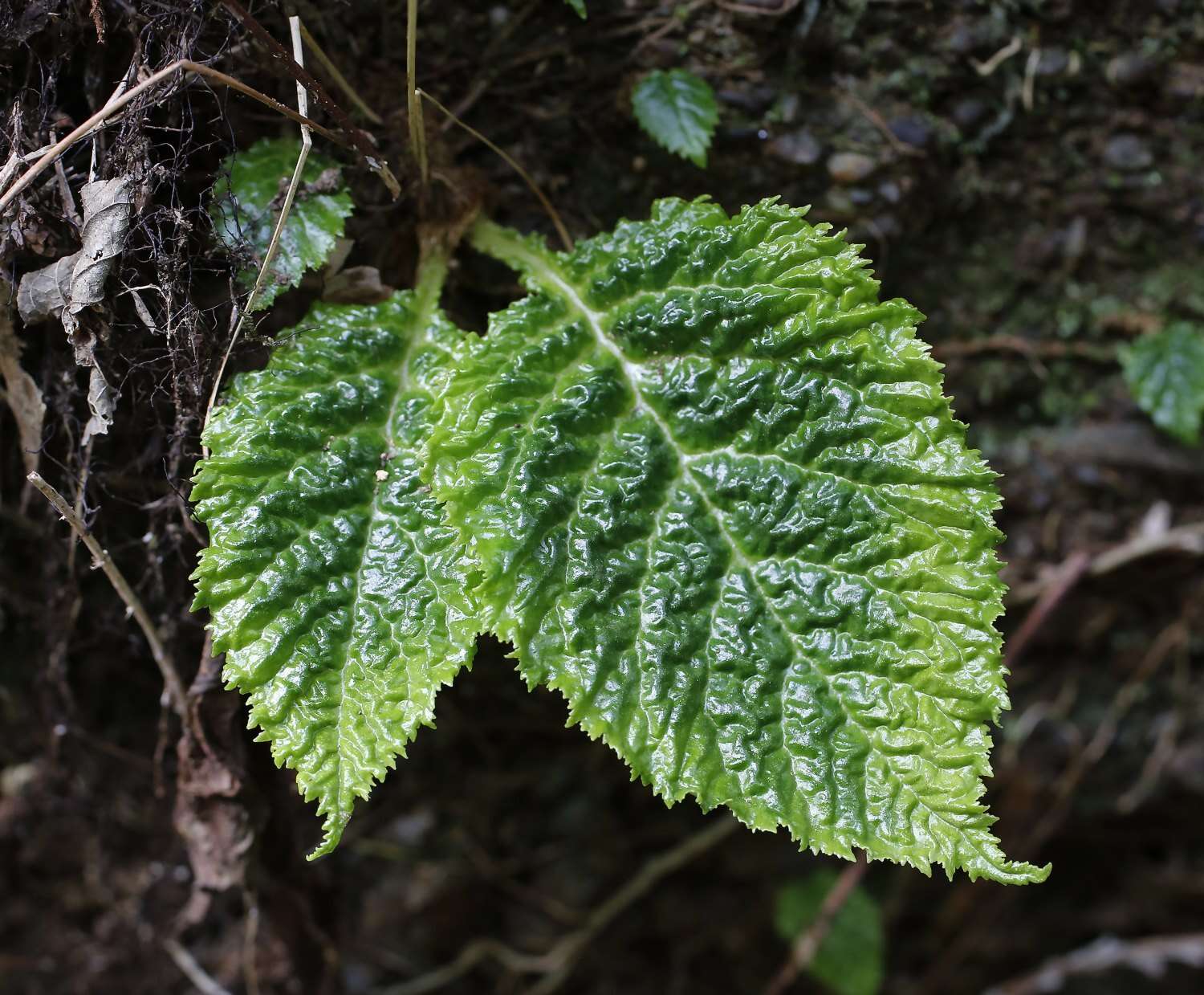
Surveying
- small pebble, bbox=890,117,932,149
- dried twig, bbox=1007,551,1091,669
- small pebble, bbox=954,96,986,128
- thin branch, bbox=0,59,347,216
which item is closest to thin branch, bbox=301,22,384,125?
thin branch, bbox=0,59,347,216

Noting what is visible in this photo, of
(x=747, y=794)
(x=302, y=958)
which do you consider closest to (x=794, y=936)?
(x=302, y=958)

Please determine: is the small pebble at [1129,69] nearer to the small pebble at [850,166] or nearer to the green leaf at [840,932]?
the small pebble at [850,166]

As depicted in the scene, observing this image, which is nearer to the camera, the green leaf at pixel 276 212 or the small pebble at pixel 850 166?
the green leaf at pixel 276 212

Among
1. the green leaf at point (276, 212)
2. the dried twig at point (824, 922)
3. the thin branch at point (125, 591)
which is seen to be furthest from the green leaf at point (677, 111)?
the dried twig at point (824, 922)

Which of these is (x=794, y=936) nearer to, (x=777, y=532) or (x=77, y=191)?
(x=777, y=532)

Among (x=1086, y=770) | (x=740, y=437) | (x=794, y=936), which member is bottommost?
(x=794, y=936)
